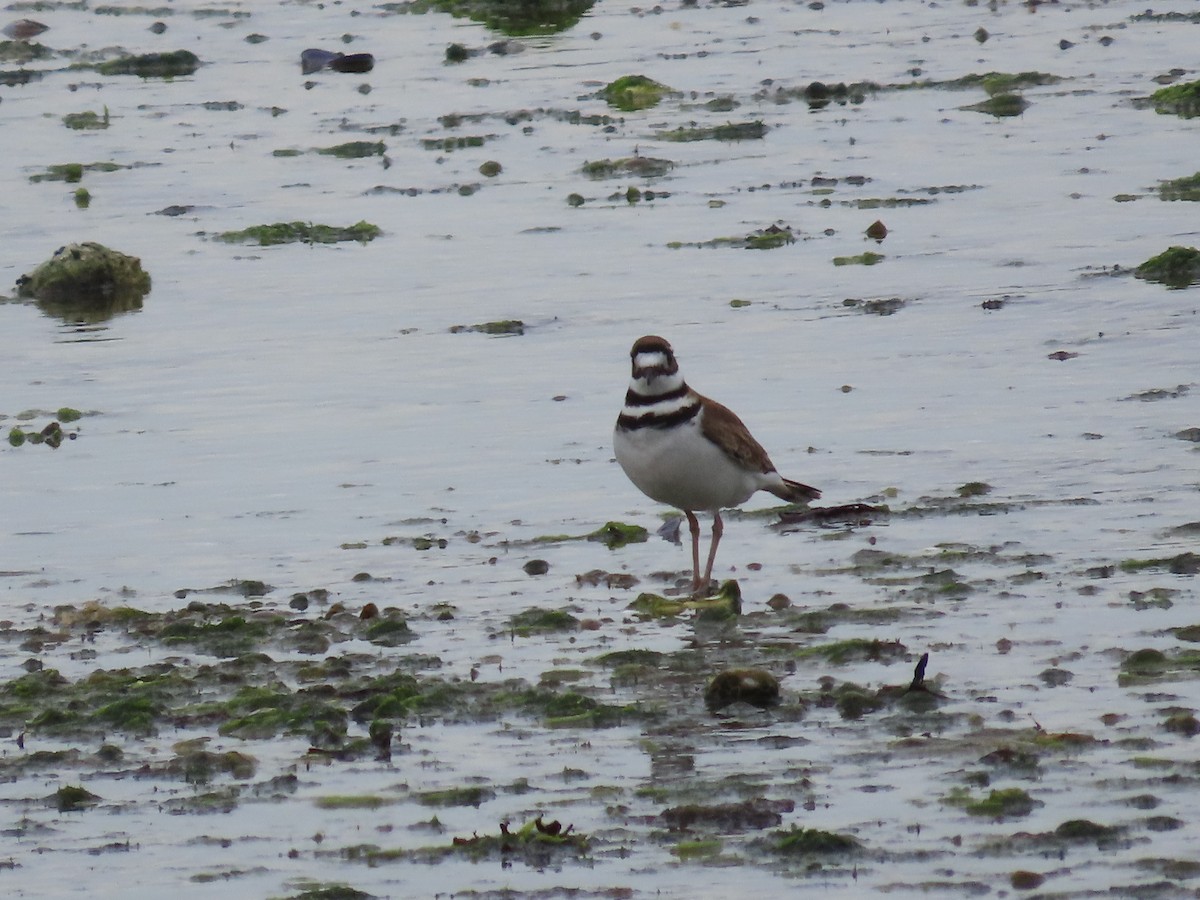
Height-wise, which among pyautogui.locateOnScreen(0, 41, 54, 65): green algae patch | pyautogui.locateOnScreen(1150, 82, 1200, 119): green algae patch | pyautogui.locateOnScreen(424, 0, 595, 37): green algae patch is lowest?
pyautogui.locateOnScreen(0, 41, 54, 65): green algae patch

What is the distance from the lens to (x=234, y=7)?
1289 inches

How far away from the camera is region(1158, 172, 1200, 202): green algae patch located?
15.6 m

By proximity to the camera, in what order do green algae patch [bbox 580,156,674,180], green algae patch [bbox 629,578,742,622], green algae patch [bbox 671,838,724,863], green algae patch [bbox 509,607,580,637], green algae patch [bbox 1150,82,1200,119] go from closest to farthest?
1. green algae patch [bbox 671,838,724,863]
2. green algae patch [bbox 509,607,580,637]
3. green algae patch [bbox 629,578,742,622]
4. green algae patch [bbox 580,156,674,180]
5. green algae patch [bbox 1150,82,1200,119]

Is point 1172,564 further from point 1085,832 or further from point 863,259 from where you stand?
point 863,259

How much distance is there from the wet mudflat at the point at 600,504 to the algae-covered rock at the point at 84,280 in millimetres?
154

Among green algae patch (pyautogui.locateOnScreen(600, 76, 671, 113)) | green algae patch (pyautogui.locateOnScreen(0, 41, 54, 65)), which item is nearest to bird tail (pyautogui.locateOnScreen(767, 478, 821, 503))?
green algae patch (pyautogui.locateOnScreen(600, 76, 671, 113))

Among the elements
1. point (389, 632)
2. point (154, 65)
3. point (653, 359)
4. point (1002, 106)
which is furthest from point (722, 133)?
point (389, 632)

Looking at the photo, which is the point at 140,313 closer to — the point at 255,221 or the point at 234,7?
the point at 255,221

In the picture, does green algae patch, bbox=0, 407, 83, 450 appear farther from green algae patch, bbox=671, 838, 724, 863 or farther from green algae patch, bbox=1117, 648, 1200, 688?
green algae patch, bbox=671, 838, 724, 863

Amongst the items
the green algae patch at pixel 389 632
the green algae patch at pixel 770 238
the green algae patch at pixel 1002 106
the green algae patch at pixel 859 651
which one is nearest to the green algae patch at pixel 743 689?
the green algae patch at pixel 859 651

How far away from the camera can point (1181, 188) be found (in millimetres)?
15844

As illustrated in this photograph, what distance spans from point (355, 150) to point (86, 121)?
3.98 m

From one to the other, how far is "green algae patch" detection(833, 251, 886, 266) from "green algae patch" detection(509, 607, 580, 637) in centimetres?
672

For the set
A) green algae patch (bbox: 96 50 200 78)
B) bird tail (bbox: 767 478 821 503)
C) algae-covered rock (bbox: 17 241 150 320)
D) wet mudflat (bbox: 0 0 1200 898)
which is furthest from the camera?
green algae patch (bbox: 96 50 200 78)
